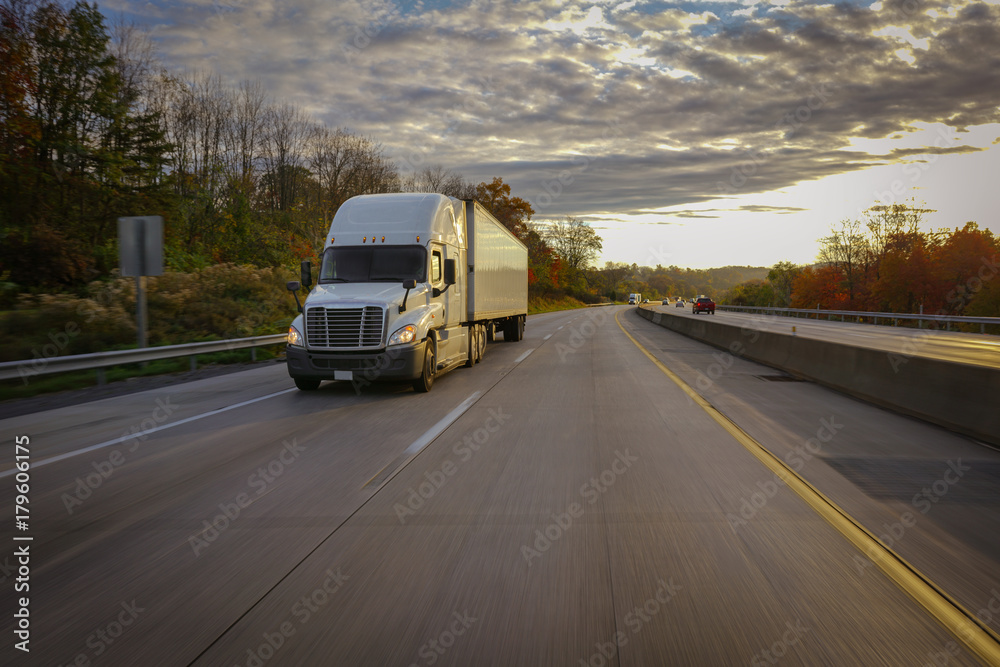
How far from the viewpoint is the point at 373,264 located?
13211mm

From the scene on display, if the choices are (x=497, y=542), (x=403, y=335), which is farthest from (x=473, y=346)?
(x=497, y=542)

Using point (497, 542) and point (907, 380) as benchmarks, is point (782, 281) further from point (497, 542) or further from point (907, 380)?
A: point (497, 542)

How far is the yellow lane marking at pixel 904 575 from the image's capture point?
3.20 m

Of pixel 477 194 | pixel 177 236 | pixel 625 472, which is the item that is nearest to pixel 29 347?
pixel 625 472

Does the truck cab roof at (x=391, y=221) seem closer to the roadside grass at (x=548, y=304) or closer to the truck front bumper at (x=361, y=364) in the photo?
the truck front bumper at (x=361, y=364)

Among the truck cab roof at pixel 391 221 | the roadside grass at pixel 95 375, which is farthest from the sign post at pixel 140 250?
the truck cab roof at pixel 391 221

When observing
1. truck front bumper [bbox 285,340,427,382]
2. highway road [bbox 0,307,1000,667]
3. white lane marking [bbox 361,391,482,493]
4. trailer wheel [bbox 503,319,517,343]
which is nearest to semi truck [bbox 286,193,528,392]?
truck front bumper [bbox 285,340,427,382]

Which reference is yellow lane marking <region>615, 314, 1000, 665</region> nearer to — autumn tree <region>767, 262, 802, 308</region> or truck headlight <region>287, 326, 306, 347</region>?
truck headlight <region>287, 326, 306, 347</region>

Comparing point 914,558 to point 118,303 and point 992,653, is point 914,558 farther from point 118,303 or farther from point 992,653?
point 118,303

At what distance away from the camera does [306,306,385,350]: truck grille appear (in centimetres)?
1151

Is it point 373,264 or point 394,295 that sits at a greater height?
point 373,264

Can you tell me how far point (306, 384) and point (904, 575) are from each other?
10043 millimetres

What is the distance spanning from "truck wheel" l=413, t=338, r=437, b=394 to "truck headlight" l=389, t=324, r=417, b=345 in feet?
1.62

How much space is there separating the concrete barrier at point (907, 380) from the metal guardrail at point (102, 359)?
1297 centimetres
